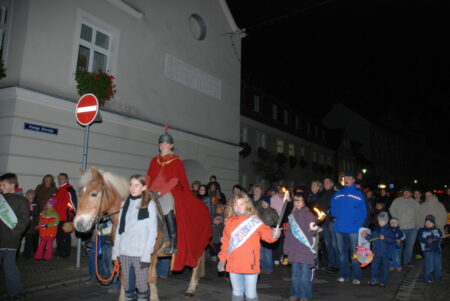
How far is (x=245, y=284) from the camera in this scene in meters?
4.41

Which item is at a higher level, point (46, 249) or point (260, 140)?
point (260, 140)

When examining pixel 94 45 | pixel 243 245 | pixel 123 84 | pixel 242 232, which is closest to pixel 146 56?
pixel 123 84

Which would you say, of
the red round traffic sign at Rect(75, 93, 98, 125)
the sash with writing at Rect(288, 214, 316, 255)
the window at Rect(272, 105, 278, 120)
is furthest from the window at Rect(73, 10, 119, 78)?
the window at Rect(272, 105, 278, 120)

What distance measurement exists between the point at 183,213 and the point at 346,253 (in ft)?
12.5

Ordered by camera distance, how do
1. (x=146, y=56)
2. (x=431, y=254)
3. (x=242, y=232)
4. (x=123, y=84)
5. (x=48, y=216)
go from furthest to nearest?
(x=146, y=56)
(x=123, y=84)
(x=48, y=216)
(x=431, y=254)
(x=242, y=232)

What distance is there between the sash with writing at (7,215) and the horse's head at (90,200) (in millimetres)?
1541

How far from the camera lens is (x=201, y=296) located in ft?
19.5

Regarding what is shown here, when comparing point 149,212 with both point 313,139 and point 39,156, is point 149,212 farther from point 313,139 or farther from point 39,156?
point 313,139

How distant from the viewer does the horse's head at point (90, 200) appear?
460 centimetres

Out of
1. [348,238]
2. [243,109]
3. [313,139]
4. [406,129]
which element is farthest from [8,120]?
[406,129]

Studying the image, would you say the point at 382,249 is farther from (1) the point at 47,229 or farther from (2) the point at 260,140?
(2) the point at 260,140

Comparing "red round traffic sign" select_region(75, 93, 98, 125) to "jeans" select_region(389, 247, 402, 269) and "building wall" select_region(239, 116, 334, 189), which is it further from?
"building wall" select_region(239, 116, 334, 189)

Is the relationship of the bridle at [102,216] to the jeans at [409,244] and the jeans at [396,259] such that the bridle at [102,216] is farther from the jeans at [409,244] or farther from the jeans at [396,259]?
the jeans at [409,244]

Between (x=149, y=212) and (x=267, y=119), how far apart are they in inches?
932
